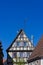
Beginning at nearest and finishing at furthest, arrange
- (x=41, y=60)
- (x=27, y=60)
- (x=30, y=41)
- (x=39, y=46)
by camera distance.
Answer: (x=41, y=60) → (x=39, y=46) → (x=27, y=60) → (x=30, y=41)

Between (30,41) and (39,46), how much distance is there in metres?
6.96

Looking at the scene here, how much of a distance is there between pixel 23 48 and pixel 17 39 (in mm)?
2057

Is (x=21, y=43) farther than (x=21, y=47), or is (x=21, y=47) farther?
(x=21, y=43)

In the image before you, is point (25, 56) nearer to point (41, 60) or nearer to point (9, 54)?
point (9, 54)

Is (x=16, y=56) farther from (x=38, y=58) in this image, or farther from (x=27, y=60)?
(x=38, y=58)

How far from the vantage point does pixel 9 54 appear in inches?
2269

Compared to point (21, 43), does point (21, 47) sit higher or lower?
lower

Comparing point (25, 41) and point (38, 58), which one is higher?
point (25, 41)

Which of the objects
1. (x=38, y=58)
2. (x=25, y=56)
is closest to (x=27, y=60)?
(x=25, y=56)

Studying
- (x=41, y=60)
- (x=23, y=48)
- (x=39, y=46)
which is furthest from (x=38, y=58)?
(x=23, y=48)

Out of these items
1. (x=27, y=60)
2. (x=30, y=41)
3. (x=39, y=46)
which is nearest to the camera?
(x=39, y=46)

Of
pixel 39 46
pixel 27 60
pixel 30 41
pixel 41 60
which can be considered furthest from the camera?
pixel 30 41

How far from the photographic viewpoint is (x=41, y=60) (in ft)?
149

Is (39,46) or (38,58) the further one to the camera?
(39,46)
